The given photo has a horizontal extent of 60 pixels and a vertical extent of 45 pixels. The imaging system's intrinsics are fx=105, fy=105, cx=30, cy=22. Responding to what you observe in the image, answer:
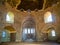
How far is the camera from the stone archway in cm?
2106

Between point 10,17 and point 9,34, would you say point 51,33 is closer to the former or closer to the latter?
point 9,34

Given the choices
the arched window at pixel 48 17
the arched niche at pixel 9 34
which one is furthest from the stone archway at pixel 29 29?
the arched window at pixel 48 17

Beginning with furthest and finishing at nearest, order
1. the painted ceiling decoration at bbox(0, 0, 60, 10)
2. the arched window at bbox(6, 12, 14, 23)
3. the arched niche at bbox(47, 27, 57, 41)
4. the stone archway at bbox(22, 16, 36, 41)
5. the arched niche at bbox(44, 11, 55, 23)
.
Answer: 1. the stone archway at bbox(22, 16, 36, 41)
2. the arched niche at bbox(47, 27, 57, 41)
3. the arched niche at bbox(44, 11, 55, 23)
4. the arched window at bbox(6, 12, 14, 23)
5. the painted ceiling decoration at bbox(0, 0, 60, 10)

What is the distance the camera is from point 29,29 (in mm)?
21672

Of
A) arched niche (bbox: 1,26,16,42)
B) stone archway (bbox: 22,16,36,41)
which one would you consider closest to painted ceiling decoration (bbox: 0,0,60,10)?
stone archway (bbox: 22,16,36,41)

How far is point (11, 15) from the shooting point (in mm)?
20078

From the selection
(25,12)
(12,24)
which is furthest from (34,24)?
(12,24)

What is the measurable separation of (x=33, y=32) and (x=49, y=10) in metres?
5.42

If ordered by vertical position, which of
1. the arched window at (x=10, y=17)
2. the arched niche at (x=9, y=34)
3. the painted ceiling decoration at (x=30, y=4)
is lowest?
the arched niche at (x=9, y=34)

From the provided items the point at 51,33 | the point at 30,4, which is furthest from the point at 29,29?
the point at 30,4

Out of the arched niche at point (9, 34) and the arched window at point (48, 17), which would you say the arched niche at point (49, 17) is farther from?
the arched niche at point (9, 34)

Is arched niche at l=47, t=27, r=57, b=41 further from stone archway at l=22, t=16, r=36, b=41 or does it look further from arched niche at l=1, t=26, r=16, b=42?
arched niche at l=1, t=26, r=16, b=42

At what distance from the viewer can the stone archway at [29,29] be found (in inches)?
829

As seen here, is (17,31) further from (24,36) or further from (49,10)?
(49,10)
